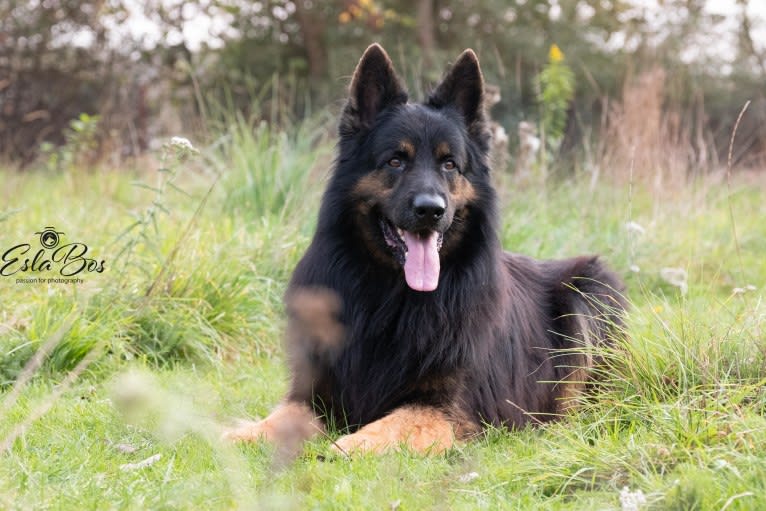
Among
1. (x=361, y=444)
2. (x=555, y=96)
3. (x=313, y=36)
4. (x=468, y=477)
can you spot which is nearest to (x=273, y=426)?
(x=361, y=444)

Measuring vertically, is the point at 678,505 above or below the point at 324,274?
below

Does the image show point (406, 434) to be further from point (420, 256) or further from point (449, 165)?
point (449, 165)

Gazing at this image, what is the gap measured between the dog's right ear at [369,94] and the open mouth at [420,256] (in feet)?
2.10

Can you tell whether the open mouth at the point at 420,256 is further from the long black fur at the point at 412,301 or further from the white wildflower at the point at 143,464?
the white wildflower at the point at 143,464

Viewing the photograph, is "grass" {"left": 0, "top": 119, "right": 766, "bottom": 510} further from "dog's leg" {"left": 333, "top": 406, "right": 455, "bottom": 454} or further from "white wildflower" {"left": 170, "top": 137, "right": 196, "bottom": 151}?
"white wildflower" {"left": 170, "top": 137, "right": 196, "bottom": 151}

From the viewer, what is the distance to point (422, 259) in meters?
3.93

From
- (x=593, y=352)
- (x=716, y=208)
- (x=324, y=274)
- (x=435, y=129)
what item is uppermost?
(x=435, y=129)

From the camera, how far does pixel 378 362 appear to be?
3.98 metres

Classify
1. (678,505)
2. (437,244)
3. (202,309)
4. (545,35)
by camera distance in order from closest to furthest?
1. (678,505)
2. (437,244)
3. (202,309)
4. (545,35)

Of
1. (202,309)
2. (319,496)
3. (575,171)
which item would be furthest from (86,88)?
(319,496)

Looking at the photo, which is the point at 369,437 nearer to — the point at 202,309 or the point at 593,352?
the point at 593,352

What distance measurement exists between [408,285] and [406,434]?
2.44 feet

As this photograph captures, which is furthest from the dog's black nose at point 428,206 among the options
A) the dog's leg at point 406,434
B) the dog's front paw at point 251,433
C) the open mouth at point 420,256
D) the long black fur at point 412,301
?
the dog's front paw at point 251,433

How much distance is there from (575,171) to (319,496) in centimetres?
669
